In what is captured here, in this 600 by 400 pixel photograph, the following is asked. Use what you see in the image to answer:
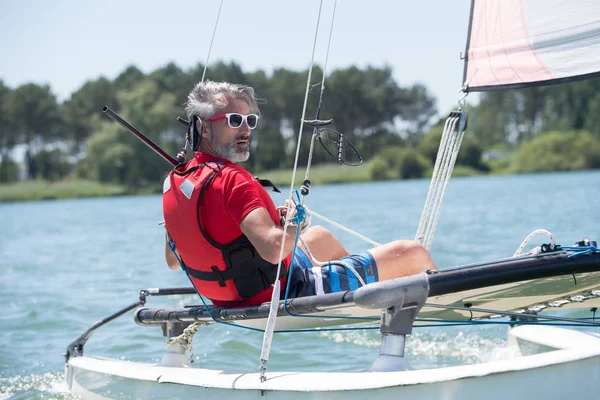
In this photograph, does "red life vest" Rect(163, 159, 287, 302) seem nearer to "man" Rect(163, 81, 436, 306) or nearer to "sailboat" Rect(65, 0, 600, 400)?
"man" Rect(163, 81, 436, 306)

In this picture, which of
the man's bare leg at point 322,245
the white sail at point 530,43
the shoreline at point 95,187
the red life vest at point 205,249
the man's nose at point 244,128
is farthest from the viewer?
the shoreline at point 95,187

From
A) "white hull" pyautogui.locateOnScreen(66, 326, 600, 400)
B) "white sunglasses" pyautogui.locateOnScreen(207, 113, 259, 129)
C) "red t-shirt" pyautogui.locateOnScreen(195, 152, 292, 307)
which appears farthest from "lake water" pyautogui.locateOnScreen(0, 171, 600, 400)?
"white sunglasses" pyautogui.locateOnScreen(207, 113, 259, 129)

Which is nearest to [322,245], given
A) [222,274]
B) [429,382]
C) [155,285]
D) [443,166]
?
[222,274]

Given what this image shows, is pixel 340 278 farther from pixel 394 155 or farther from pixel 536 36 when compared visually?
pixel 394 155

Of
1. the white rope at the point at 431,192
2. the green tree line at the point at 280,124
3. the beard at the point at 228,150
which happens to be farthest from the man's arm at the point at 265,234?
the green tree line at the point at 280,124

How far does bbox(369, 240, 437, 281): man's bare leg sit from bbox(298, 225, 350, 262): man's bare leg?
0.53m

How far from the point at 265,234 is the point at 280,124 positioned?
5879cm

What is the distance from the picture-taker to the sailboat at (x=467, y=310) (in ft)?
9.93

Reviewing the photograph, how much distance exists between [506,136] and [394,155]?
26.9 m

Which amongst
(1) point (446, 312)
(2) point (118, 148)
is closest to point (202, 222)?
(1) point (446, 312)

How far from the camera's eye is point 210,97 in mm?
3734

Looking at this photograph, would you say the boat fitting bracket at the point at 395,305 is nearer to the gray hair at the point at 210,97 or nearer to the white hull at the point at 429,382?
the white hull at the point at 429,382

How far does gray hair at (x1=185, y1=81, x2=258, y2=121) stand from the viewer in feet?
12.2

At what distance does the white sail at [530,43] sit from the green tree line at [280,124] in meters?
42.2
